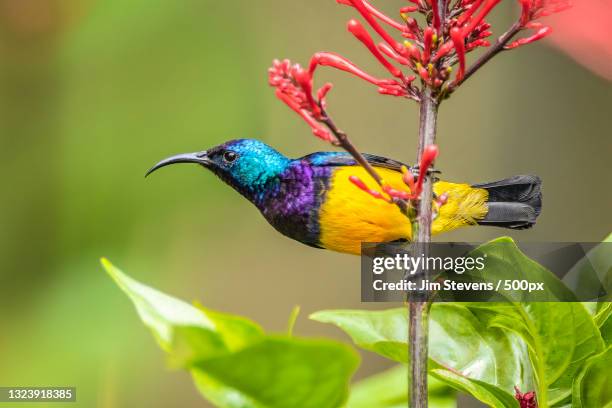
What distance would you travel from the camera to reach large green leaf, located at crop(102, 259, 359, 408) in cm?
23

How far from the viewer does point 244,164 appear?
62 centimetres

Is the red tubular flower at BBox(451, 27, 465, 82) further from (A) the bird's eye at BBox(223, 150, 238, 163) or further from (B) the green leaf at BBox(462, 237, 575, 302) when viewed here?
(A) the bird's eye at BBox(223, 150, 238, 163)

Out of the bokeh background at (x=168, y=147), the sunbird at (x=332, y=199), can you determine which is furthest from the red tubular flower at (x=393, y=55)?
the bokeh background at (x=168, y=147)

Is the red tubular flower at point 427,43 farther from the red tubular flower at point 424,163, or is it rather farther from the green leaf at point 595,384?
the green leaf at point 595,384

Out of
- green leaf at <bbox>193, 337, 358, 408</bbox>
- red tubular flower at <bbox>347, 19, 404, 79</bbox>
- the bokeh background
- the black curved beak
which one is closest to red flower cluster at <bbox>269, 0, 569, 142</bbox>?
red tubular flower at <bbox>347, 19, 404, 79</bbox>

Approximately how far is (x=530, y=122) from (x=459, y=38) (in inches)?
53.2

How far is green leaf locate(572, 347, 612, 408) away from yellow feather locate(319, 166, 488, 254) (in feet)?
0.91

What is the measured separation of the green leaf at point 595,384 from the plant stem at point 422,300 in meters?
0.09

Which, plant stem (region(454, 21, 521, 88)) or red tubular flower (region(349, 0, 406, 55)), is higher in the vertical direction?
red tubular flower (region(349, 0, 406, 55))

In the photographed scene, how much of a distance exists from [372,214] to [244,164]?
0.12 m

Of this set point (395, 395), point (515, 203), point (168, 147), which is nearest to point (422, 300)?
point (395, 395)

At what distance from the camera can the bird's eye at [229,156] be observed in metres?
0.62

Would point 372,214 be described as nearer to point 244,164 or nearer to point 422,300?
point 244,164

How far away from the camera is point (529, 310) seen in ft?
1.05
